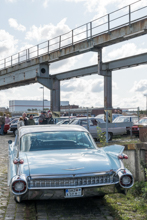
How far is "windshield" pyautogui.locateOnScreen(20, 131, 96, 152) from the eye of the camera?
5.57m

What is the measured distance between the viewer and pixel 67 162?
4.66 meters

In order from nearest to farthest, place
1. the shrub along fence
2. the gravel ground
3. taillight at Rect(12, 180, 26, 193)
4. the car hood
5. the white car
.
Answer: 1. taillight at Rect(12, 180, 26, 193)
2. the car hood
3. the gravel ground
4. the shrub along fence
5. the white car

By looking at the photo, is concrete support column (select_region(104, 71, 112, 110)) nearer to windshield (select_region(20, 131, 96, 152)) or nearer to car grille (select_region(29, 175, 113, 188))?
windshield (select_region(20, 131, 96, 152))

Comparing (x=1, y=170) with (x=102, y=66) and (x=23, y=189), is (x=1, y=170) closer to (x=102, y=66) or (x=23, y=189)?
(x=23, y=189)

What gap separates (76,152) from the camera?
17.4ft

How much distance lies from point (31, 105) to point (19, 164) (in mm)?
121724

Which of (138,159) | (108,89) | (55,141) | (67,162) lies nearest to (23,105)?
(108,89)

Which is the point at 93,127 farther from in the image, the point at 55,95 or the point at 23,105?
the point at 23,105

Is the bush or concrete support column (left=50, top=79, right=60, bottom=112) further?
concrete support column (left=50, top=79, right=60, bottom=112)

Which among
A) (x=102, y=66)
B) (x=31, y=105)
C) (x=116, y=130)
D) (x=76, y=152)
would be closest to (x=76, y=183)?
(x=76, y=152)

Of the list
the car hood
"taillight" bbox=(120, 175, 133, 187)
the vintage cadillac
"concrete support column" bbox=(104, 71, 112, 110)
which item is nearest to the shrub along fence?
the vintage cadillac

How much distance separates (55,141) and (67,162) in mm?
1113

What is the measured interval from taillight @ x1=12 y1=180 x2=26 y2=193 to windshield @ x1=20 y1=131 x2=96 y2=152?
1195 millimetres

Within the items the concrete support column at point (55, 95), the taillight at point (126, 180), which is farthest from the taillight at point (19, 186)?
the concrete support column at point (55, 95)
